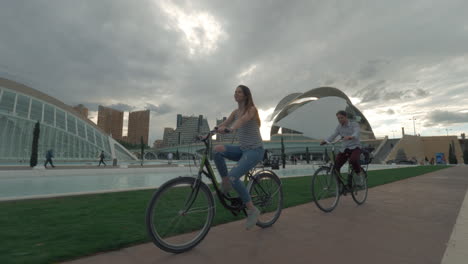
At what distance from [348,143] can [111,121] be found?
10781cm

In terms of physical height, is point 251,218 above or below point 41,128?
below

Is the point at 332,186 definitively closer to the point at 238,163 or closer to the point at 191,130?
the point at 238,163

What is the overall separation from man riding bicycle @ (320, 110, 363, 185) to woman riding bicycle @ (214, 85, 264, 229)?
2336 mm

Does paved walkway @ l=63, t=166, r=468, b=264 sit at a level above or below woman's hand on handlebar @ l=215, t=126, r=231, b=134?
below

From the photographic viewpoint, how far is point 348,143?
4.89 metres

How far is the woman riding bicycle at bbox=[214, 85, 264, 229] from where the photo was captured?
278 centimetres

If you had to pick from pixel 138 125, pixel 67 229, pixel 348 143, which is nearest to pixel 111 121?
pixel 138 125

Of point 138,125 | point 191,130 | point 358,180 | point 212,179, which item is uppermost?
point 138,125

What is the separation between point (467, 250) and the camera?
2.24 metres

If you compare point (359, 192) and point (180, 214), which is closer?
point (180, 214)

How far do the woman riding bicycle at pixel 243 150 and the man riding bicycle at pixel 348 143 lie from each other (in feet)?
7.66

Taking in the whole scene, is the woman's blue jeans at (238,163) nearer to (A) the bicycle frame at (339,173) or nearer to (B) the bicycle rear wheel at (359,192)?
(A) the bicycle frame at (339,173)

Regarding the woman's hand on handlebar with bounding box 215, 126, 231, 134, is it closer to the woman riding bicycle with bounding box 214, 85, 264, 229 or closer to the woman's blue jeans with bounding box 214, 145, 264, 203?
the woman riding bicycle with bounding box 214, 85, 264, 229

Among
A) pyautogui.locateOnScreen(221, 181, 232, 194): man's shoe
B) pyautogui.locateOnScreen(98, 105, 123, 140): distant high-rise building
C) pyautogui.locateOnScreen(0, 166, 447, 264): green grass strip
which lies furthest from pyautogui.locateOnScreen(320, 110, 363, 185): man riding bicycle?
pyautogui.locateOnScreen(98, 105, 123, 140): distant high-rise building
